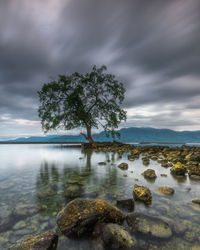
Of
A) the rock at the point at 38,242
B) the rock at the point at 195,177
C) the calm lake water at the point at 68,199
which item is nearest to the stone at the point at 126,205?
the calm lake water at the point at 68,199

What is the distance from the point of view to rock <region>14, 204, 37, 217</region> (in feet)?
10.6

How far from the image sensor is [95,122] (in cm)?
3061

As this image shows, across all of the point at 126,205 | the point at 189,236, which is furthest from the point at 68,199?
the point at 189,236

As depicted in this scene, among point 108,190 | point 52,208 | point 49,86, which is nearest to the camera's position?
point 52,208

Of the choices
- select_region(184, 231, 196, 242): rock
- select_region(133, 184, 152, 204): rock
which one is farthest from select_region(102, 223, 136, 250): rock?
select_region(133, 184, 152, 204): rock

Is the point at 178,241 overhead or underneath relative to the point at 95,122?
underneath

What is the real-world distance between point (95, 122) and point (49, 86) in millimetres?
12696

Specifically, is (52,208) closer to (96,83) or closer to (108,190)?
(108,190)

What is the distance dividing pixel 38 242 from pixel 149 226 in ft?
6.67

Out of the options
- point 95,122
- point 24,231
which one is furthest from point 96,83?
point 24,231

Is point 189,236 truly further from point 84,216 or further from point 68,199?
point 68,199

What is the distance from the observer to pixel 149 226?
270 cm

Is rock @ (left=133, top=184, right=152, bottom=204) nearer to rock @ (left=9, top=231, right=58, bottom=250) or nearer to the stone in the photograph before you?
the stone

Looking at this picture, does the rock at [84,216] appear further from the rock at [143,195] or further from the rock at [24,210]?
the rock at [143,195]
